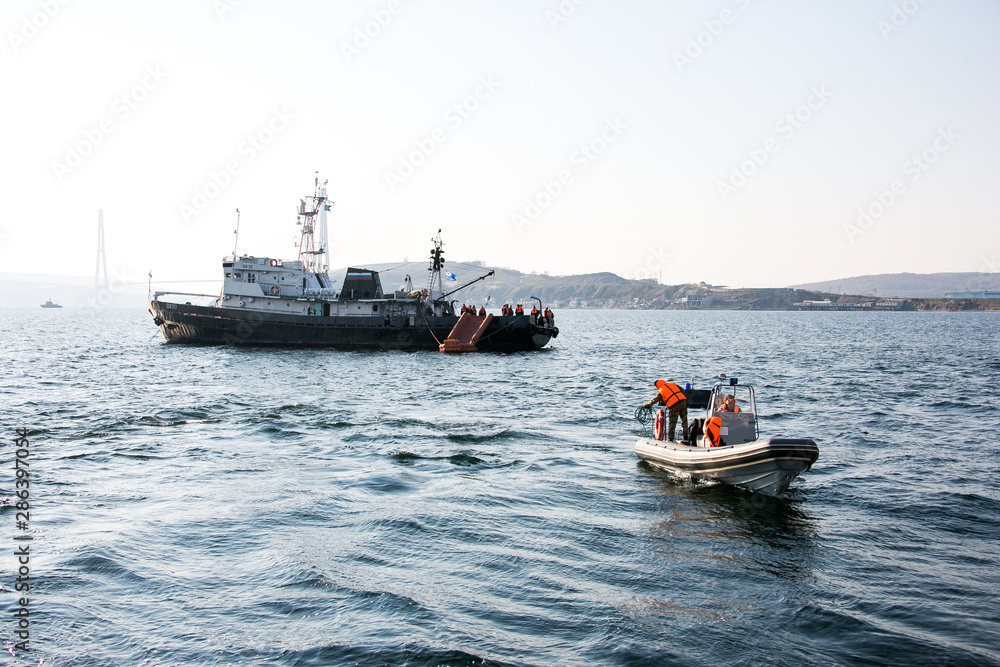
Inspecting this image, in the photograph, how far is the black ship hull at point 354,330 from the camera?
52875 mm

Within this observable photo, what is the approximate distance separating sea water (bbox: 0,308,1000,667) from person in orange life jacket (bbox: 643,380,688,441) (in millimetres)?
1364

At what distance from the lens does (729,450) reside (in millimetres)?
14266

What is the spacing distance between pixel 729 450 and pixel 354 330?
42077 mm

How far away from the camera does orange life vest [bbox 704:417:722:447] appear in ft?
49.2

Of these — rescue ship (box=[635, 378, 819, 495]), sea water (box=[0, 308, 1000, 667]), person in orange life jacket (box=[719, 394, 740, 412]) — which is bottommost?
sea water (box=[0, 308, 1000, 667])

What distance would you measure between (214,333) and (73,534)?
45.7 metres

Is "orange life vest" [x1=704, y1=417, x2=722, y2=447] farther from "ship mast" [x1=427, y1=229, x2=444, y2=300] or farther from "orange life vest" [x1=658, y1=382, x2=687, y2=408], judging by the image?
"ship mast" [x1=427, y1=229, x2=444, y2=300]

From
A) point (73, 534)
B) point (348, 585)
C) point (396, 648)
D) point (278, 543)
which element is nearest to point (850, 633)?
point (396, 648)

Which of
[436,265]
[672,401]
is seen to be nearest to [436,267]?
[436,265]

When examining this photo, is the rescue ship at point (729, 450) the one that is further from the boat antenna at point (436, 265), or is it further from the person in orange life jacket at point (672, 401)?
the boat antenna at point (436, 265)

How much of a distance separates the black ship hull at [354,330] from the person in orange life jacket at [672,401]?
3647 cm

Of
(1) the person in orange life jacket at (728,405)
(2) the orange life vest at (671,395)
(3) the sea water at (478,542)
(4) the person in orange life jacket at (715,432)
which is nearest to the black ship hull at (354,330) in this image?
(3) the sea water at (478,542)

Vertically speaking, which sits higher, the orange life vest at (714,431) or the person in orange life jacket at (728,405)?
the person in orange life jacket at (728,405)

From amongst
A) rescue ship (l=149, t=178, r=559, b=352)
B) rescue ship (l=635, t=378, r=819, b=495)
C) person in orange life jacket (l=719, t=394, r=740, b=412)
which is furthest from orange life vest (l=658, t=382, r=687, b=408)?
rescue ship (l=149, t=178, r=559, b=352)
